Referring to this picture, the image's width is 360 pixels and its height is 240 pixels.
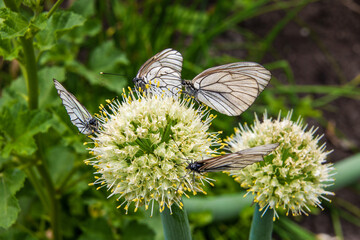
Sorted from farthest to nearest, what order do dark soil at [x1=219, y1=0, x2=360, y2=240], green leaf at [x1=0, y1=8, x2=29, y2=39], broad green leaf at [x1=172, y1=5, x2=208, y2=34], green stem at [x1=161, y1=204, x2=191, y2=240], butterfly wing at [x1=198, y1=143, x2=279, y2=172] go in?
dark soil at [x1=219, y1=0, x2=360, y2=240], broad green leaf at [x1=172, y1=5, x2=208, y2=34], green leaf at [x1=0, y1=8, x2=29, y2=39], green stem at [x1=161, y1=204, x2=191, y2=240], butterfly wing at [x1=198, y1=143, x2=279, y2=172]

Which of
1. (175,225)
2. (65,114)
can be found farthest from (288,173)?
(65,114)

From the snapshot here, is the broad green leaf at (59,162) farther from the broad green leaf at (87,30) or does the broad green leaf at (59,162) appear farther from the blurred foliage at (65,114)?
the broad green leaf at (87,30)

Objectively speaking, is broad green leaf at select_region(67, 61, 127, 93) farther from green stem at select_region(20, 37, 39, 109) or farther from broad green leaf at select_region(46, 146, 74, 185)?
green stem at select_region(20, 37, 39, 109)

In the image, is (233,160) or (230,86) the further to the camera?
(230,86)

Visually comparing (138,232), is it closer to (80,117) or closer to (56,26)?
(80,117)

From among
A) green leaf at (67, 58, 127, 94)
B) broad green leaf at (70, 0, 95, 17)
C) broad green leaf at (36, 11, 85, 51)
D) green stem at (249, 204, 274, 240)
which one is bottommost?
green stem at (249, 204, 274, 240)

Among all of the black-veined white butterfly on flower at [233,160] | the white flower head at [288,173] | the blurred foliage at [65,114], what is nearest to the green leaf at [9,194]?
the blurred foliage at [65,114]

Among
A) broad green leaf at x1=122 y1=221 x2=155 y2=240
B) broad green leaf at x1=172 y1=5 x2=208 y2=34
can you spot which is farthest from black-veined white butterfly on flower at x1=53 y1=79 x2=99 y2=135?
broad green leaf at x1=172 y1=5 x2=208 y2=34
